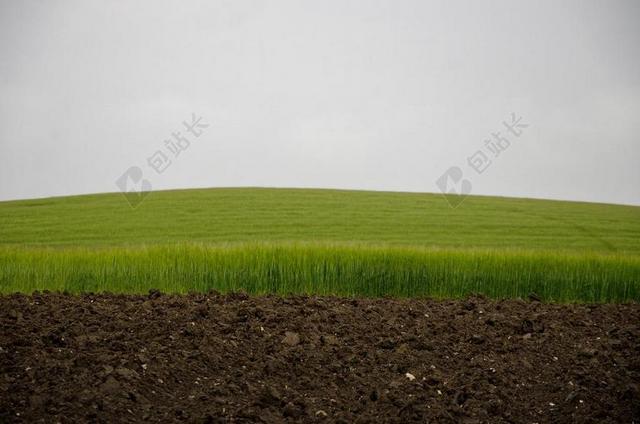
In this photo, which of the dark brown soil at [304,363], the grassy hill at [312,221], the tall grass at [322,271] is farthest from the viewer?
the grassy hill at [312,221]

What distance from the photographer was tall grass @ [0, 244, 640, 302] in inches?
386

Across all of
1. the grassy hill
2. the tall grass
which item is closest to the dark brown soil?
the tall grass

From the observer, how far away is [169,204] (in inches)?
941

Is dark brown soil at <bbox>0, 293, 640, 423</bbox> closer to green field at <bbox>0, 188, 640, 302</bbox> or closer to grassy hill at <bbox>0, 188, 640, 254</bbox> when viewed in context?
green field at <bbox>0, 188, 640, 302</bbox>

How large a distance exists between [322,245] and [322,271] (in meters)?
0.58

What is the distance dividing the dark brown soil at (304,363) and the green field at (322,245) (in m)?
2.36

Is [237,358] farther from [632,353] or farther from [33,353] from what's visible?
[632,353]

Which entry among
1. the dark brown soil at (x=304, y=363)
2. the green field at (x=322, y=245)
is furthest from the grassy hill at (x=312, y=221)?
the dark brown soil at (x=304, y=363)

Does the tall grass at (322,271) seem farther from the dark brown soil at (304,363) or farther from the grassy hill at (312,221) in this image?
the grassy hill at (312,221)

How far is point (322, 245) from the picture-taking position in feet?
33.7

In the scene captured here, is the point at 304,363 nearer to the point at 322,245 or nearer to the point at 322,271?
the point at 322,271

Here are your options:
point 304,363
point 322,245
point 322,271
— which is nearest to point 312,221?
point 322,245

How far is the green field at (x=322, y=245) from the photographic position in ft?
32.4

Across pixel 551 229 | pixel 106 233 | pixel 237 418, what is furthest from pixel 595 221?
pixel 237 418
